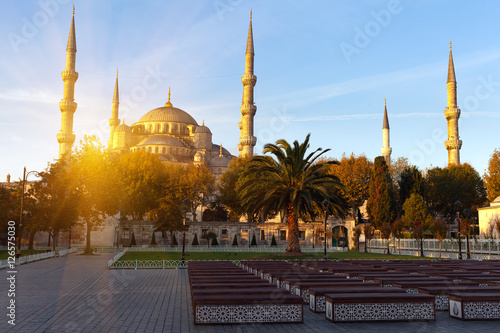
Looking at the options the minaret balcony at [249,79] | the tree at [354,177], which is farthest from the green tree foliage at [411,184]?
the minaret balcony at [249,79]

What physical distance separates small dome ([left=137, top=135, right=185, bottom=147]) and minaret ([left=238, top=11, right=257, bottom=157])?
29443 mm

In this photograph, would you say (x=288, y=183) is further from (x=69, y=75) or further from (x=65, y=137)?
(x=69, y=75)

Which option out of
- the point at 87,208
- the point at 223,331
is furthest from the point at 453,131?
the point at 223,331

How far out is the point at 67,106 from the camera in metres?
63.9

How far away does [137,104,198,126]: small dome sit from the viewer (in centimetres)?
10606

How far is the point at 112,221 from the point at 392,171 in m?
40.3

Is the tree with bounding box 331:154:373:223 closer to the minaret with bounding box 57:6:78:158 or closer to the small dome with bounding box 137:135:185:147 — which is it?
the minaret with bounding box 57:6:78:158

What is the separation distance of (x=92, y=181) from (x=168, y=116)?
70681 mm

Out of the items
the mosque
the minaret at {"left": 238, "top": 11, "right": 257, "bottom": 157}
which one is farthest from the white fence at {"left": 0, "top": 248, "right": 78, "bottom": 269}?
the minaret at {"left": 238, "top": 11, "right": 257, "bottom": 157}

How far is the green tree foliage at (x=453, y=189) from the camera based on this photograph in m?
60.7

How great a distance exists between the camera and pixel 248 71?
227 feet

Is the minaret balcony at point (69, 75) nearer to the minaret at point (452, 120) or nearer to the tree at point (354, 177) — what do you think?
the tree at point (354, 177)

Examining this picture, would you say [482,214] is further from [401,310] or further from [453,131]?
[401,310]

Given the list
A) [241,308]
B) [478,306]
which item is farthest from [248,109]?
[241,308]
